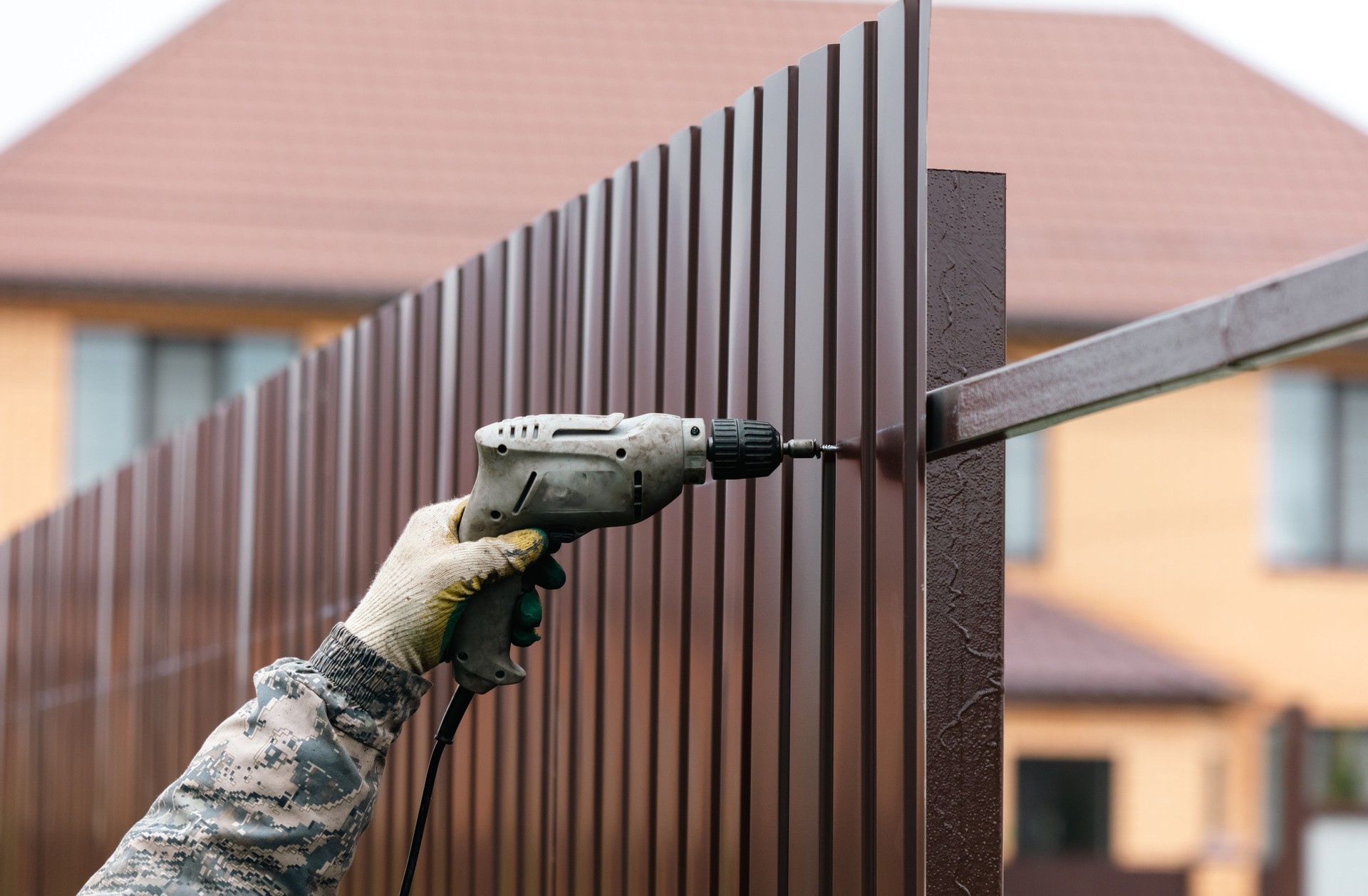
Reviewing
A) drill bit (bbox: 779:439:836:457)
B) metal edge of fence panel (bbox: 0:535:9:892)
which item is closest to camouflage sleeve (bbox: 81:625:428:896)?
drill bit (bbox: 779:439:836:457)

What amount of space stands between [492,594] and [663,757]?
61 centimetres

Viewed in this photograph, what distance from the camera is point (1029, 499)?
14.2 metres

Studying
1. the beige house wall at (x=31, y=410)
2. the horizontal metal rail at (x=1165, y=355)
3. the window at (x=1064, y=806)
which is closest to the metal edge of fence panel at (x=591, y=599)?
the horizontal metal rail at (x=1165, y=355)

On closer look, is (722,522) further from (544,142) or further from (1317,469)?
(1317,469)

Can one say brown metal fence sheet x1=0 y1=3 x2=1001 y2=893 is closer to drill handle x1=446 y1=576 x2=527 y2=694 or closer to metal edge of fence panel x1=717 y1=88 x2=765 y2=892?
metal edge of fence panel x1=717 y1=88 x2=765 y2=892

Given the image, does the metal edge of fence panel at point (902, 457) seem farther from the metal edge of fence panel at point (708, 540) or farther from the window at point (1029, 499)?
the window at point (1029, 499)

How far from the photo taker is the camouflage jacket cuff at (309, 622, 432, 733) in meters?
1.97

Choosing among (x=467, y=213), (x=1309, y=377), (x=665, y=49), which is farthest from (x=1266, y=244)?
(x=467, y=213)

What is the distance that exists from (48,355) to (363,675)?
40.0 ft

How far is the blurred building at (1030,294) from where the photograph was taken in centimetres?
1313

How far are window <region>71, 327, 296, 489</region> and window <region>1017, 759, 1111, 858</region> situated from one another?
723 centimetres

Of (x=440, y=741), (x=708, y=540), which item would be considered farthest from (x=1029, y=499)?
(x=440, y=741)

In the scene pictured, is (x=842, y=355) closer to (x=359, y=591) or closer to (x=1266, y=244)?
(x=359, y=591)

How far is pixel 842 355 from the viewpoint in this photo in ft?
7.20
